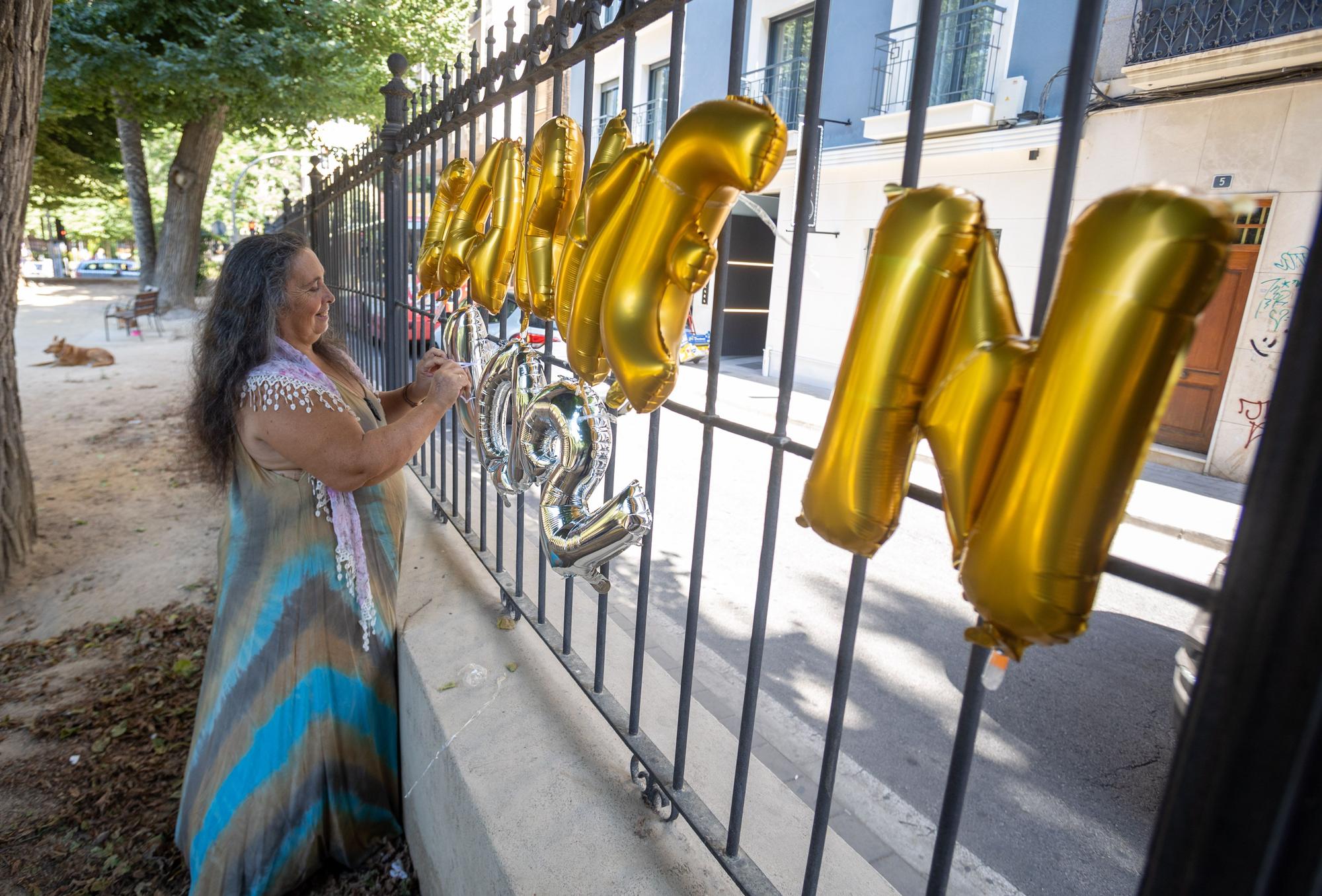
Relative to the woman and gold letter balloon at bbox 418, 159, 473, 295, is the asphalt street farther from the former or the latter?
gold letter balloon at bbox 418, 159, 473, 295

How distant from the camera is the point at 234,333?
79.0 inches

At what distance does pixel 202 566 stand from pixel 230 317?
2.78 metres

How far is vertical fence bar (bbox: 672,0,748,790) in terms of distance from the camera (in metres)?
1.22

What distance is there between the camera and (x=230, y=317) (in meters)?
2.04

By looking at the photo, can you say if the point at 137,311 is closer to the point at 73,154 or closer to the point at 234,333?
the point at 73,154

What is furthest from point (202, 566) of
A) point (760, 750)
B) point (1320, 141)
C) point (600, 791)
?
point (1320, 141)

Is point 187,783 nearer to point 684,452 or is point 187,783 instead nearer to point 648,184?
Result: point 648,184

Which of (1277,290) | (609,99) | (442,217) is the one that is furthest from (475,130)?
(609,99)

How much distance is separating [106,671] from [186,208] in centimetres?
1546

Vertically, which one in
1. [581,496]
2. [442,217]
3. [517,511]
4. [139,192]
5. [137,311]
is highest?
[139,192]

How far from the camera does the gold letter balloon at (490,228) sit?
72.6 inches

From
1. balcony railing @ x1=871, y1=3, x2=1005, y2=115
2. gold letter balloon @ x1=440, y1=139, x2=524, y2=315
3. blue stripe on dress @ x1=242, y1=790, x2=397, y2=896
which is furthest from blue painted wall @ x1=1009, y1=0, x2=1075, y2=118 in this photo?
blue stripe on dress @ x1=242, y1=790, x2=397, y2=896

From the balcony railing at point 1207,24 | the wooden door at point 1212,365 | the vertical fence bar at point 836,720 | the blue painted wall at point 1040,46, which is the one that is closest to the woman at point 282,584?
the vertical fence bar at point 836,720

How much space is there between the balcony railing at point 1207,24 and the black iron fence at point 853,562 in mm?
6784
